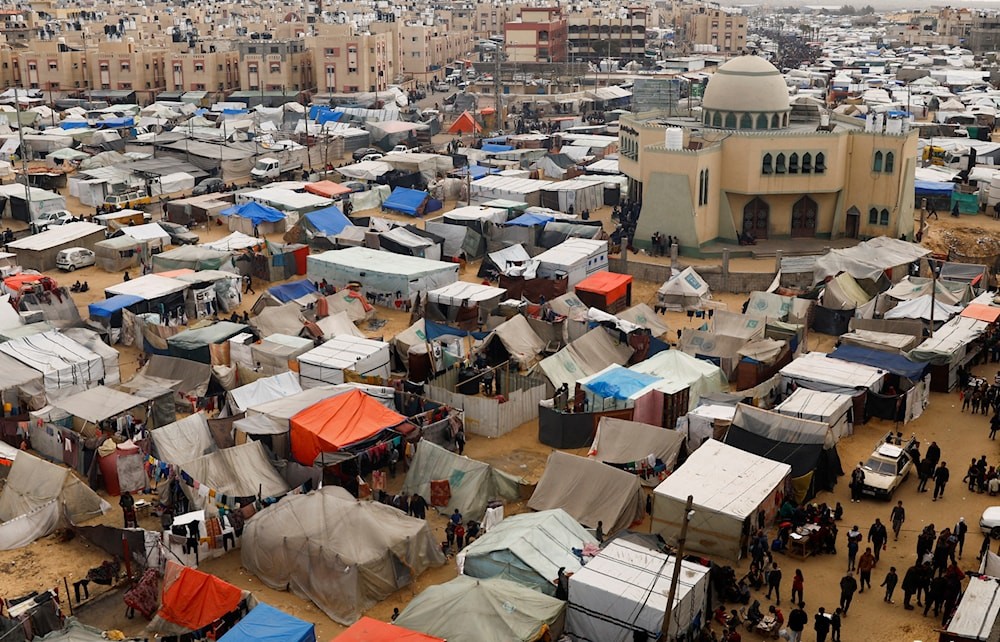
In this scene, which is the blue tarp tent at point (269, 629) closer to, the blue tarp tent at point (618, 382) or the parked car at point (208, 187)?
the blue tarp tent at point (618, 382)

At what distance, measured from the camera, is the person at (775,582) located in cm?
1642

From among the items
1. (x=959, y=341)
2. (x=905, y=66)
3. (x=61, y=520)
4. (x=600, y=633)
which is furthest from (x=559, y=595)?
(x=905, y=66)

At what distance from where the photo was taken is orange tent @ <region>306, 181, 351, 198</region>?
43.8m

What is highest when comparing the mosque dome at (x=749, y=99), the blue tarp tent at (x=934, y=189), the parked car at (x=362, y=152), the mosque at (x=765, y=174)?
the mosque dome at (x=749, y=99)

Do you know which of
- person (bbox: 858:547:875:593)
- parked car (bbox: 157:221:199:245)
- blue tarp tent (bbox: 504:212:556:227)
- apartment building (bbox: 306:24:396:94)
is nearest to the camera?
person (bbox: 858:547:875:593)

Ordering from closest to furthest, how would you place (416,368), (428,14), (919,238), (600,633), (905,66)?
(600,633)
(416,368)
(919,238)
(905,66)
(428,14)

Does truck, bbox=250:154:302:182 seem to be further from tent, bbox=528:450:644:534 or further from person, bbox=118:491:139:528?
tent, bbox=528:450:644:534

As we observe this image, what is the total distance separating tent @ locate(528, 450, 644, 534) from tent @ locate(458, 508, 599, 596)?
1.15 metres

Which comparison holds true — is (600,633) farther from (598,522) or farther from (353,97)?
(353,97)

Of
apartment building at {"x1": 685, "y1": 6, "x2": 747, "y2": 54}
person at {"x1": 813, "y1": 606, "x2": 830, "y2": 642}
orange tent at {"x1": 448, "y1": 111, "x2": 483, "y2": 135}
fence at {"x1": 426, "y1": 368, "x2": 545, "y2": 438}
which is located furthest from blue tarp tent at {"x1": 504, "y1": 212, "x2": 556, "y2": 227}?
apartment building at {"x1": 685, "y1": 6, "x2": 747, "y2": 54}

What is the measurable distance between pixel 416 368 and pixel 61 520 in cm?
854

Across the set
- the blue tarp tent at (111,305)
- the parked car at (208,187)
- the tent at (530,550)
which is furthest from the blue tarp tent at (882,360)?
the parked car at (208,187)

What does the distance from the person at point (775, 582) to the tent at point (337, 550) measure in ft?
17.0

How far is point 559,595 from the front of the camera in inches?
619
